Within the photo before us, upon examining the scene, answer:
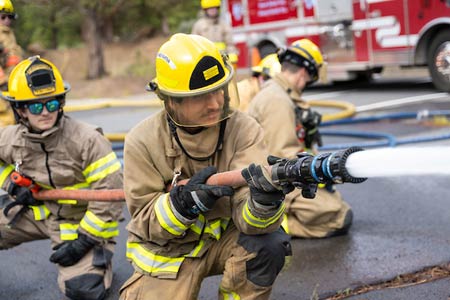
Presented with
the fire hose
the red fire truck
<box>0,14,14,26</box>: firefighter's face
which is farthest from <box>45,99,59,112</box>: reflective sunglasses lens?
the red fire truck

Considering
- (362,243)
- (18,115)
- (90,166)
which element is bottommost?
(362,243)

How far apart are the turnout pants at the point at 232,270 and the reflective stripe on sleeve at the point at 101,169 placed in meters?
0.91

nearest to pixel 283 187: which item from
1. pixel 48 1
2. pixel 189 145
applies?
pixel 189 145

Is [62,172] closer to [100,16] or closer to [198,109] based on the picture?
[198,109]

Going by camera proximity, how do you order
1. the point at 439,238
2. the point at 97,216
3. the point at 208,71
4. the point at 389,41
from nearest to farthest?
the point at 208,71
the point at 97,216
the point at 439,238
the point at 389,41

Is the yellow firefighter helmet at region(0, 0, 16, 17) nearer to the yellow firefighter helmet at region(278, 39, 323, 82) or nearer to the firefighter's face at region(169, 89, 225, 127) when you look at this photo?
the yellow firefighter helmet at region(278, 39, 323, 82)

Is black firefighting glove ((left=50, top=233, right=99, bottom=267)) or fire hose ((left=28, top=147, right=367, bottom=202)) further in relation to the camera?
black firefighting glove ((left=50, top=233, right=99, bottom=267))

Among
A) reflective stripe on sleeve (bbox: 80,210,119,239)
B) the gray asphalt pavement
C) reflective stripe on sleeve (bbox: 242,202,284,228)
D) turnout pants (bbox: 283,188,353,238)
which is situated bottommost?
the gray asphalt pavement

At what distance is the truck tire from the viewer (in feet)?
35.3

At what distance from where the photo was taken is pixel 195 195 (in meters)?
2.77

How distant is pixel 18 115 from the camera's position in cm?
404

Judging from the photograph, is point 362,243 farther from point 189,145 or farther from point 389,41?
point 389,41

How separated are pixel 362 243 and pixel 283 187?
2176 mm

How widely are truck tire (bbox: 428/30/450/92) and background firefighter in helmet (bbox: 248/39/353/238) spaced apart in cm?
652
